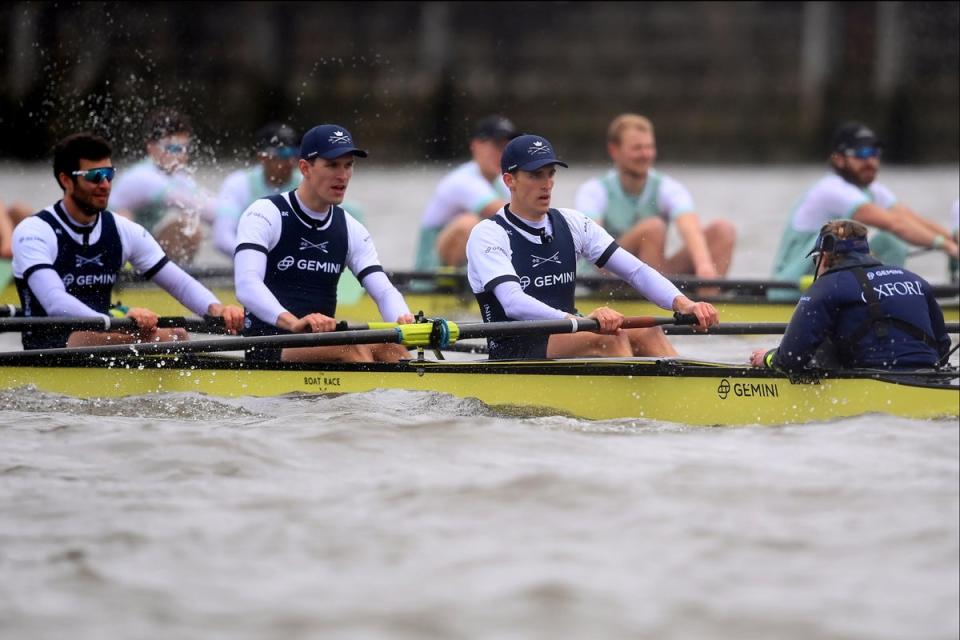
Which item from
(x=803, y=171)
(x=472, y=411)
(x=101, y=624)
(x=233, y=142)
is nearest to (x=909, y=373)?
(x=472, y=411)

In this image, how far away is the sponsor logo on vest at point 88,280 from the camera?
9375 mm

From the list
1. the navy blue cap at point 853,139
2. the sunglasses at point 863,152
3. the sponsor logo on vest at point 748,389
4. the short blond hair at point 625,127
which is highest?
the short blond hair at point 625,127

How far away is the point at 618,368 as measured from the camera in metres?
7.99

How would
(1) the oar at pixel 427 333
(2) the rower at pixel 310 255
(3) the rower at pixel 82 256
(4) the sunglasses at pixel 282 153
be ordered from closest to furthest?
(1) the oar at pixel 427 333 < (2) the rower at pixel 310 255 < (3) the rower at pixel 82 256 < (4) the sunglasses at pixel 282 153

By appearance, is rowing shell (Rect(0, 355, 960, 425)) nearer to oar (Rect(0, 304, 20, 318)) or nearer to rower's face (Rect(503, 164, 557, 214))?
oar (Rect(0, 304, 20, 318))

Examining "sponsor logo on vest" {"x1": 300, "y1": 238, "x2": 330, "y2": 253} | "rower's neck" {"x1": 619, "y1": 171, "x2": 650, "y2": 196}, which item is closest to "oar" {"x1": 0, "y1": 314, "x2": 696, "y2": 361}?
"sponsor logo on vest" {"x1": 300, "y1": 238, "x2": 330, "y2": 253}

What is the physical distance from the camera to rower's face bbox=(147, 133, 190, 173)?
45.6 feet

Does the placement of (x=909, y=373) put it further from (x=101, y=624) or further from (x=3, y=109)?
(x=3, y=109)

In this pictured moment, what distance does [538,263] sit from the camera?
8680mm

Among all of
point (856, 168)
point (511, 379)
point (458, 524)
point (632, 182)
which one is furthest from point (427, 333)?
point (856, 168)

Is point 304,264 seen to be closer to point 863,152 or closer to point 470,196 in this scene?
point 470,196

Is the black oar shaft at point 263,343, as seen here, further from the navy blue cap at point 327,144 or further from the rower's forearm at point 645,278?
the rower's forearm at point 645,278

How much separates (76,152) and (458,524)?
407cm

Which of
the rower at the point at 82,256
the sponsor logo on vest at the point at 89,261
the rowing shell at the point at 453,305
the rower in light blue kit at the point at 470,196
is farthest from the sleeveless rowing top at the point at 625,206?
the sponsor logo on vest at the point at 89,261
